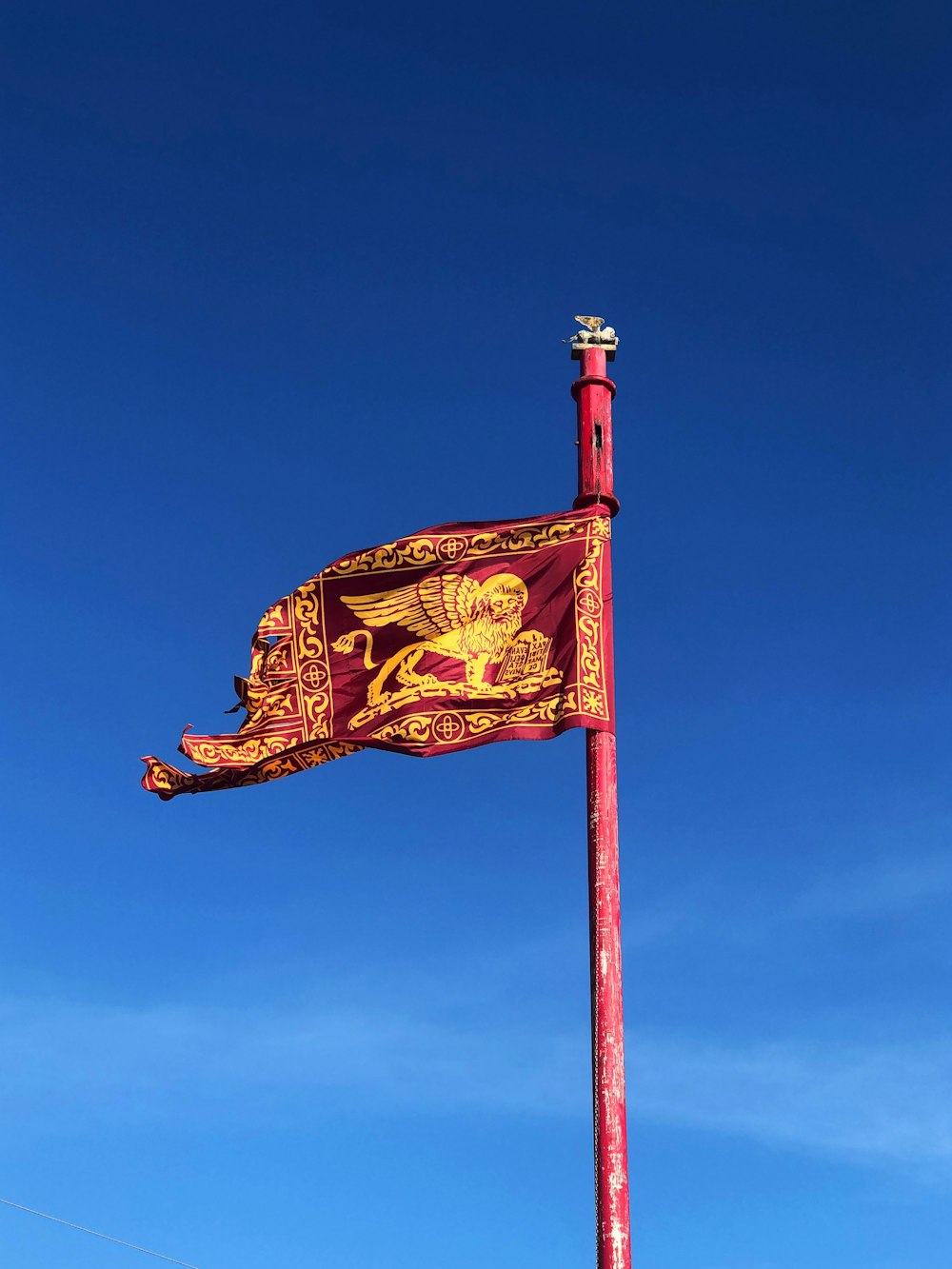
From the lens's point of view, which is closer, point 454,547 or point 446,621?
point 446,621

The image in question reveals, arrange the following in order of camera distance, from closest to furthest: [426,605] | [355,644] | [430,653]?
[430,653] → [426,605] → [355,644]

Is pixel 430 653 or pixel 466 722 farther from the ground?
pixel 430 653

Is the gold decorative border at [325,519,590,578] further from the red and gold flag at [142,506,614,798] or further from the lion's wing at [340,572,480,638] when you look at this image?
the lion's wing at [340,572,480,638]

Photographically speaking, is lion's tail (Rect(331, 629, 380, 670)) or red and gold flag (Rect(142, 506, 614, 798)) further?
lion's tail (Rect(331, 629, 380, 670))

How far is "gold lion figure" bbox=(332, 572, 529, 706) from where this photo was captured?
17484 millimetres

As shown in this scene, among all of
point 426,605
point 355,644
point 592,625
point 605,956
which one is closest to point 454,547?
point 426,605

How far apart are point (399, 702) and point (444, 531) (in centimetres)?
214

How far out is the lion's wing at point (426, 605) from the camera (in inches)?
704

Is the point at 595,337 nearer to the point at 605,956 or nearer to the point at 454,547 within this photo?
the point at 454,547

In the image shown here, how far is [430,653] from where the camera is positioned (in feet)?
58.2

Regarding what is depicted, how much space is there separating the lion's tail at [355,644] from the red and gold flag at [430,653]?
0.05 ft

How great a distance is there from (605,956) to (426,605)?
208 inches

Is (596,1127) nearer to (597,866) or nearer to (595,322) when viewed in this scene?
(597,866)

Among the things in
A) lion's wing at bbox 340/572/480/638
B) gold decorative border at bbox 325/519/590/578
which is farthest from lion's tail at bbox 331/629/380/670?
gold decorative border at bbox 325/519/590/578
